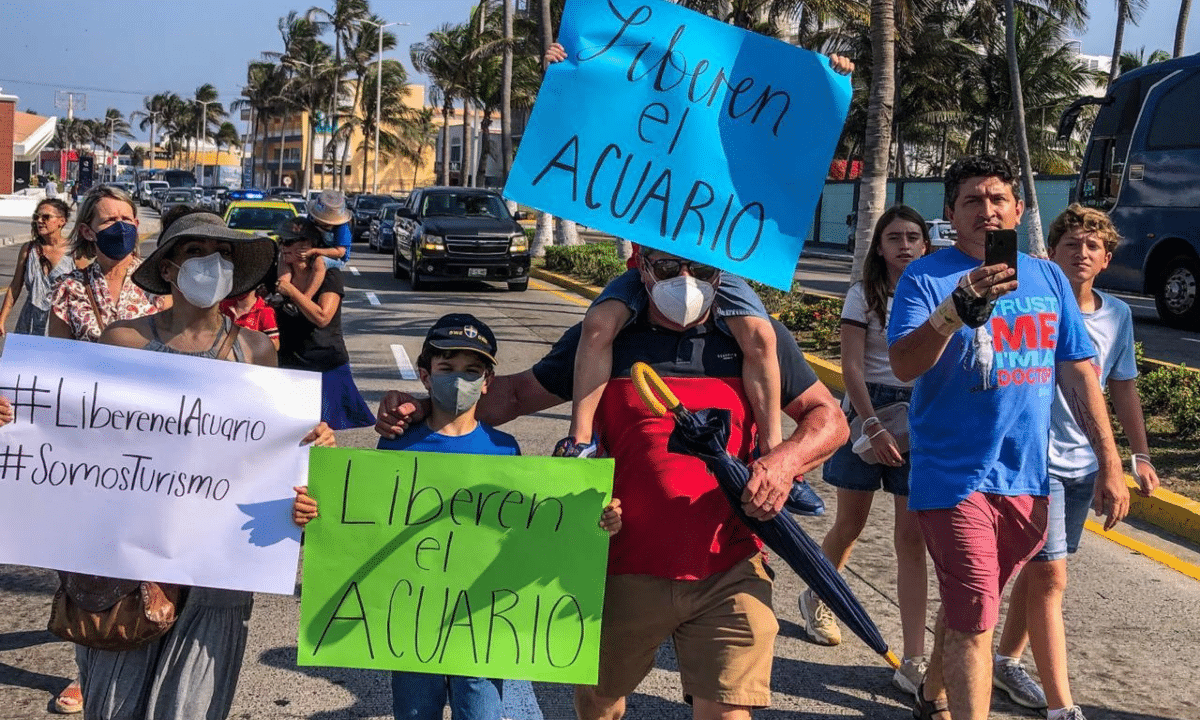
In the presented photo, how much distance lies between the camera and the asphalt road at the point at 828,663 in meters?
4.70

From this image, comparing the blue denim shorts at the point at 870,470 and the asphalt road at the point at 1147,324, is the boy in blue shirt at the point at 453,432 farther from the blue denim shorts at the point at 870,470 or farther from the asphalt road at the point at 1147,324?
the asphalt road at the point at 1147,324

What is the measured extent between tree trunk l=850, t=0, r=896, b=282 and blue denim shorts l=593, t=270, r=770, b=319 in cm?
1093

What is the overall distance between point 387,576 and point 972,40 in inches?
1821

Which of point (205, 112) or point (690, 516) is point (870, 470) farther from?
point (205, 112)

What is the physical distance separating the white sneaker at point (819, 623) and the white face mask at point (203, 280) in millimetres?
3040

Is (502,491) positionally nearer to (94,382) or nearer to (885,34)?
(94,382)

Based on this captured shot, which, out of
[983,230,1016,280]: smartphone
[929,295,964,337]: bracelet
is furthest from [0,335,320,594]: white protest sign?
[983,230,1016,280]: smartphone

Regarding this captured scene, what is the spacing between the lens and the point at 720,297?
3361 millimetres

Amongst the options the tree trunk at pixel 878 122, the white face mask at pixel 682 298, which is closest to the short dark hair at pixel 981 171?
the white face mask at pixel 682 298

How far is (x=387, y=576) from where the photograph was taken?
10.8ft

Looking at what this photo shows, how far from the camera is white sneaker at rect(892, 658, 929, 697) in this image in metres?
4.89

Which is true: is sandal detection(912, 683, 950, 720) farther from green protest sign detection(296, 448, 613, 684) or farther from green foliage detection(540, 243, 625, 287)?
green foliage detection(540, 243, 625, 287)

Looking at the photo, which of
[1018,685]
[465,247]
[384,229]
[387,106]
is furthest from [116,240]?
[387,106]

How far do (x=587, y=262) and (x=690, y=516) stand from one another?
2103 centimetres
